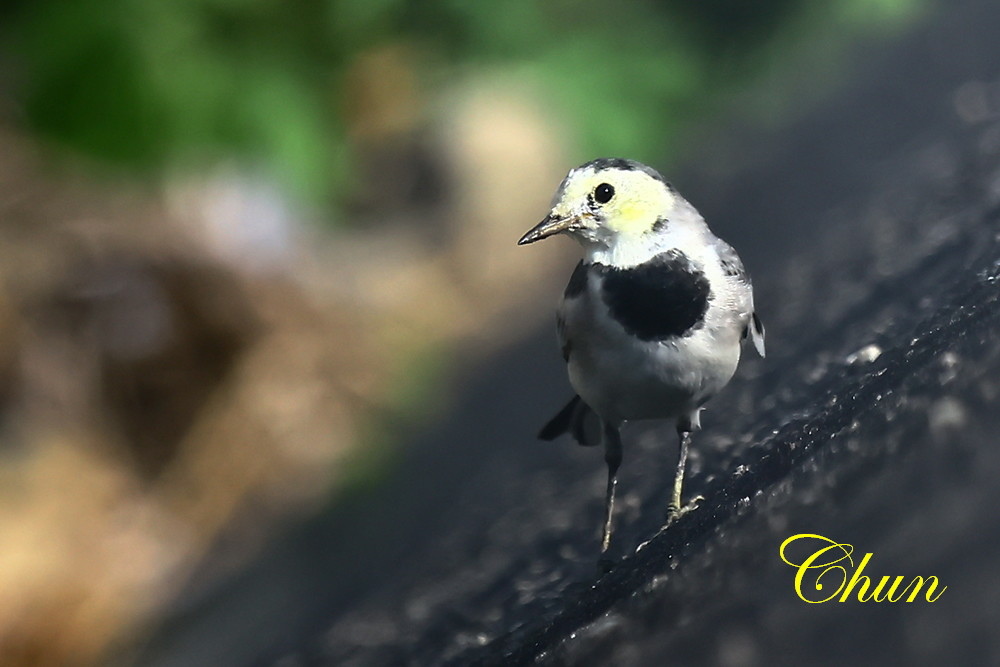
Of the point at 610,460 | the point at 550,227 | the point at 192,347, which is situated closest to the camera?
the point at 550,227

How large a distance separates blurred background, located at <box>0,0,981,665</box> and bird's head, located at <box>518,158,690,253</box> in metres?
0.32

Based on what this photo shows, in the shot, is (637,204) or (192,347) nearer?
(637,204)

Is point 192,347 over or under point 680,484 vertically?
over

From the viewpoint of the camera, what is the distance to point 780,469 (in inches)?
15.3

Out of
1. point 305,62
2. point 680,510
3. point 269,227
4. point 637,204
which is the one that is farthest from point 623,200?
point 269,227

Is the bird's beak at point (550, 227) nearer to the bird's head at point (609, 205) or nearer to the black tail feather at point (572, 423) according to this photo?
the bird's head at point (609, 205)

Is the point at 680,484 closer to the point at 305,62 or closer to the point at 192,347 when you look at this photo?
the point at 305,62

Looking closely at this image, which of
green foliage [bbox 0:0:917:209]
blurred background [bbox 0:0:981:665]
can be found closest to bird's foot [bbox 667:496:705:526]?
blurred background [bbox 0:0:981:665]

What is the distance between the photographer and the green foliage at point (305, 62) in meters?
0.78

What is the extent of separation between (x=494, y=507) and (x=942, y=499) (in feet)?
0.88

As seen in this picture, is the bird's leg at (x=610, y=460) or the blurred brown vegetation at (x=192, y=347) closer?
the bird's leg at (x=610, y=460)

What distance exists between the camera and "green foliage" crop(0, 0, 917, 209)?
0.78 metres

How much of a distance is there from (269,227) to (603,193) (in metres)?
1.15

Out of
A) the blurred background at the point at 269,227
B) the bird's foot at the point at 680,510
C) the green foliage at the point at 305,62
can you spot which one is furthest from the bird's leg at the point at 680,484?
the green foliage at the point at 305,62
